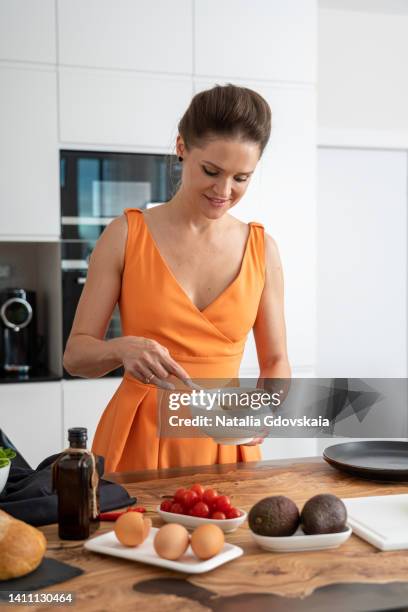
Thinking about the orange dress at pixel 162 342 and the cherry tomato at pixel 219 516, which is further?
the orange dress at pixel 162 342

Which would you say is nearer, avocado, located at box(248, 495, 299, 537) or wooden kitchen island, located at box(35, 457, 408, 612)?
wooden kitchen island, located at box(35, 457, 408, 612)

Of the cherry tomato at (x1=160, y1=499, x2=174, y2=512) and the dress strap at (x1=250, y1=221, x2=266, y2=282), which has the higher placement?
the dress strap at (x1=250, y1=221, x2=266, y2=282)

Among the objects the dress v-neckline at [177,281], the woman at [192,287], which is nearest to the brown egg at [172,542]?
the woman at [192,287]

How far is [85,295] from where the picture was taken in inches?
73.9

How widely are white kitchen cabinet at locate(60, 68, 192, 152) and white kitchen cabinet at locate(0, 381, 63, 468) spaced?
111 cm

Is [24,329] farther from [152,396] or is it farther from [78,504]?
[78,504]

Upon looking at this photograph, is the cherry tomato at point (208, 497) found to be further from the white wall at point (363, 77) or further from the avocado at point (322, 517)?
the white wall at point (363, 77)

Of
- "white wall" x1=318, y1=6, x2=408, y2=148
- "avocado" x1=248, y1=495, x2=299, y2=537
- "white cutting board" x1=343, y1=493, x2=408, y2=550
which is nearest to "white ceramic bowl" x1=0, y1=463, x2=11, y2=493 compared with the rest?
"avocado" x1=248, y1=495, x2=299, y2=537

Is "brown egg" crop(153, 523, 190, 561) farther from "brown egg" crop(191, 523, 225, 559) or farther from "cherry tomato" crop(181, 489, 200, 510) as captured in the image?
"cherry tomato" crop(181, 489, 200, 510)

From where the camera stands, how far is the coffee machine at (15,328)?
3.41m

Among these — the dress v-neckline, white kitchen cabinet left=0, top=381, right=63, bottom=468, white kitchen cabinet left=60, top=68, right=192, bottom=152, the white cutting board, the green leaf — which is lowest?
white kitchen cabinet left=0, top=381, right=63, bottom=468

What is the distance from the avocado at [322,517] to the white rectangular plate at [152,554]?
0.12 meters

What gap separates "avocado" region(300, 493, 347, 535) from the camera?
4.00ft

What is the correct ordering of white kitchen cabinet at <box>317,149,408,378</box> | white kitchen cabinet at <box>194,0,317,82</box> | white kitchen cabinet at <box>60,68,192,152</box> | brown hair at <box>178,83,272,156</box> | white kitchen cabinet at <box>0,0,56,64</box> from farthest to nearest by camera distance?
white kitchen cabinet at <box>317,149,408,378</box> → white kitchen cabinet at <box>194,0,317,82</box> → white kitchen cabinet at <box>60,68,192,152</box> → white kitchen cabinet at <box>0,0,56,64</box> → brown hair at <box>178,83,272,156</box>
